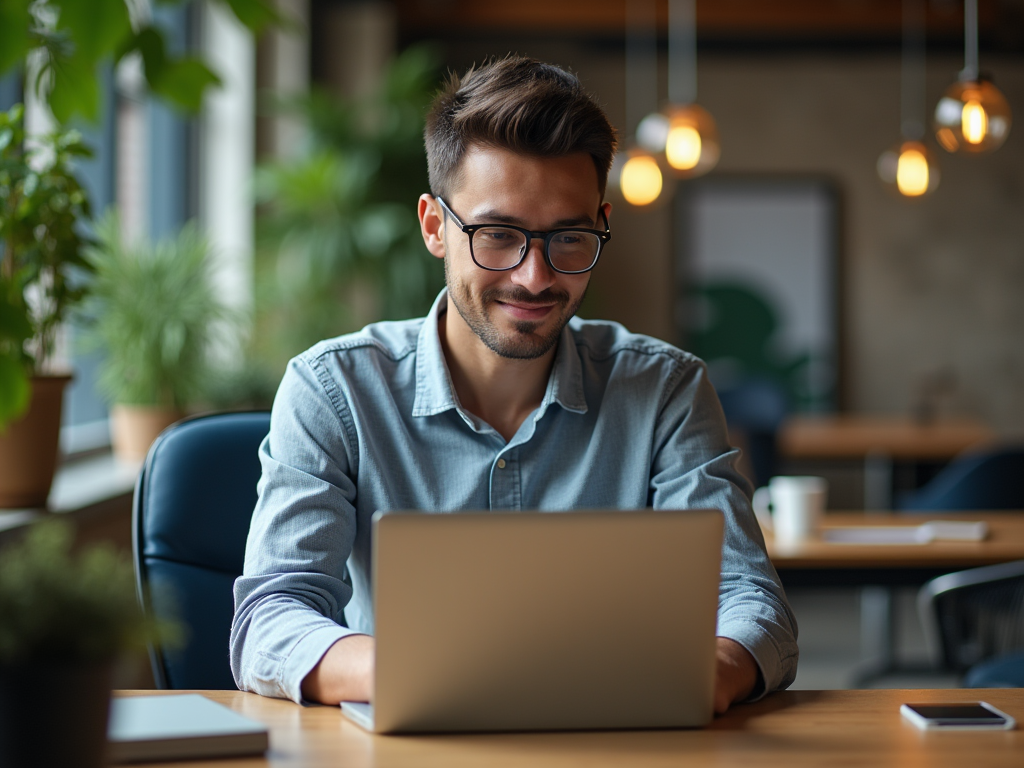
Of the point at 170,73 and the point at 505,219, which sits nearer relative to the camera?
the point at 170,73

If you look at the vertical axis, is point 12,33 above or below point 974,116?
below

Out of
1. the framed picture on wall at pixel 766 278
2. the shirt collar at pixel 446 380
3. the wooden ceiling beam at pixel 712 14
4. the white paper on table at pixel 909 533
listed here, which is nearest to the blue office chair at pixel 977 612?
the white paper on table at pixel 909 533

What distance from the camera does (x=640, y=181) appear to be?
3.40 metres

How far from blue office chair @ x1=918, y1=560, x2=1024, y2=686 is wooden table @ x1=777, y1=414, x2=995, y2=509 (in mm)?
1982

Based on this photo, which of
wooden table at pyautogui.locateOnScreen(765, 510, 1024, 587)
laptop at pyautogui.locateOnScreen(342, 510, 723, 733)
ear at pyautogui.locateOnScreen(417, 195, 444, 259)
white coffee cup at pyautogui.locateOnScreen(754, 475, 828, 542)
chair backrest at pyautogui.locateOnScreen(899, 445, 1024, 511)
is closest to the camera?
laptop at pyautogui.locateOnScreen(342, 510, 723, 733)

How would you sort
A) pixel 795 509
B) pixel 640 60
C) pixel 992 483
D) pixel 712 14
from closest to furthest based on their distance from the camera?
pixel 795 509, pixel 992 483, pixel 712 14, pixel 640 60

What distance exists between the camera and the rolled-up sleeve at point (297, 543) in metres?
1.22

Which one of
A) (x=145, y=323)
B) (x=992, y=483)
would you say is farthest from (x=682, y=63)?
(x=145, y=323)

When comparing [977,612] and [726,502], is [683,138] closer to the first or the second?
[977,612]

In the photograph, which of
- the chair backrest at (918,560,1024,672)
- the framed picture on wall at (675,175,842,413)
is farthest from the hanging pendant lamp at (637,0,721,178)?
the framed picture on wall at (675,175,842,413)

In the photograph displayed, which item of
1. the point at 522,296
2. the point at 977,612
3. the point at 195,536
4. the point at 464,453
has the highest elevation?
the point at 522,296

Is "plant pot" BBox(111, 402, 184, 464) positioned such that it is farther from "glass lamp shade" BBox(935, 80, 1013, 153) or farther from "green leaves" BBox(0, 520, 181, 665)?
"green leaves" BBox(0, 520, 181, 665)

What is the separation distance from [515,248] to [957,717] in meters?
0.79

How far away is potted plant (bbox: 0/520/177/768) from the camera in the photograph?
2.44ft
